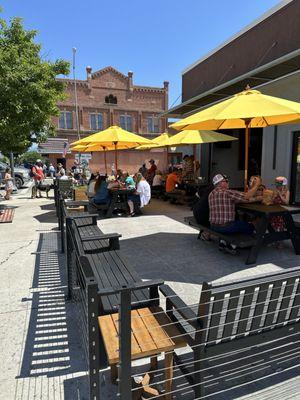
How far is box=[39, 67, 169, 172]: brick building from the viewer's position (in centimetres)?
3797

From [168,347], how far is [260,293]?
729mm

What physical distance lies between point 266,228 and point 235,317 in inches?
123

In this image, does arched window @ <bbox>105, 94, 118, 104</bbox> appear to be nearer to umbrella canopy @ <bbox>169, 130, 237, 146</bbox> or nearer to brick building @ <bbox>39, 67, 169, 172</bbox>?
brick building @ <bbox>39, 67, 169, 172</bbox>

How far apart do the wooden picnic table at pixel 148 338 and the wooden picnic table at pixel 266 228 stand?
2.89m

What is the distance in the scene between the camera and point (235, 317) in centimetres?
212

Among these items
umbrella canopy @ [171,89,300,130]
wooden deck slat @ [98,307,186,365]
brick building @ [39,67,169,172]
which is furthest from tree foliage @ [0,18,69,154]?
brick building @ [39,67,169,172]

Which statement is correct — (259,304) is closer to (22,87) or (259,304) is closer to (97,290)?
(97,290)

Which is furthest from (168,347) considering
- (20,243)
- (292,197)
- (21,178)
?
(21,178)

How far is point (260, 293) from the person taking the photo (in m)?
2.11

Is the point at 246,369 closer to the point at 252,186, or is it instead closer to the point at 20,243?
the point at 252,186

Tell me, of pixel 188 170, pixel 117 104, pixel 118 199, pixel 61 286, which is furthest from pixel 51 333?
pixel 117 104

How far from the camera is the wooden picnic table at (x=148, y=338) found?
1971 mm

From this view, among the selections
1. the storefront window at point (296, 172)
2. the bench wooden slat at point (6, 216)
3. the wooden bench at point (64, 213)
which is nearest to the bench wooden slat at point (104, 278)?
the wooden bench at point (64, 213)

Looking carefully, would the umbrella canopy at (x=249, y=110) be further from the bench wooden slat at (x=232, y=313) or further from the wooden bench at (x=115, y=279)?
the bench wooden slat at (x=232, y=313)
